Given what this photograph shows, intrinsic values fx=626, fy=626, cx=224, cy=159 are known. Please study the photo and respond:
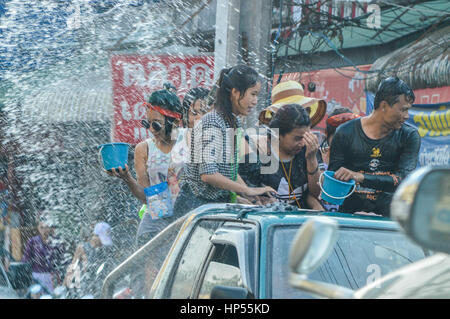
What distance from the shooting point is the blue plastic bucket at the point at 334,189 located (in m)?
4.27

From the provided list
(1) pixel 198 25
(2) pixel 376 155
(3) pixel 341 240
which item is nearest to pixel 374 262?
(3) pixel 341 240

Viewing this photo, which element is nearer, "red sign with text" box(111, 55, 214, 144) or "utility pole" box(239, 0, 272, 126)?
"utility pole" box(239, 0, 272, 126)

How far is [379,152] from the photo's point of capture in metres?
4.63

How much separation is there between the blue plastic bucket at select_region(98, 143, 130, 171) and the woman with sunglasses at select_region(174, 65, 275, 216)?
54cm

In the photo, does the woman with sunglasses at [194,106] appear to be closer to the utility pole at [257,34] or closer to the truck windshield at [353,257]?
the utility pole at [257,34]

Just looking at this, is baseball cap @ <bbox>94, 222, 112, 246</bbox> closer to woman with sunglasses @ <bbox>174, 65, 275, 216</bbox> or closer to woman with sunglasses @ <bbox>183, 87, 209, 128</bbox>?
woman with sunglasses @ <bbox>183, 87, 209, 128</bbox>

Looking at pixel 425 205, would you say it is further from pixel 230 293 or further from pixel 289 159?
pixel 289 159

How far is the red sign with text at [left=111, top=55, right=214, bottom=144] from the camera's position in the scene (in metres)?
6.79

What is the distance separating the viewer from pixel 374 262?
280 cm

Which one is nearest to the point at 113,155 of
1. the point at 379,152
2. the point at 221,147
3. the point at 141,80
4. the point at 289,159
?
the point at 221,147

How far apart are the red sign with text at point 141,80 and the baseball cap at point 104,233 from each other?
156cm

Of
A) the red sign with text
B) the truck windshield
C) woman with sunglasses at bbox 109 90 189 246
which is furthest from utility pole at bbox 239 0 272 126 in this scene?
the truck windshield

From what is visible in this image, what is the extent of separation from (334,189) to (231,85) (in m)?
1.03
